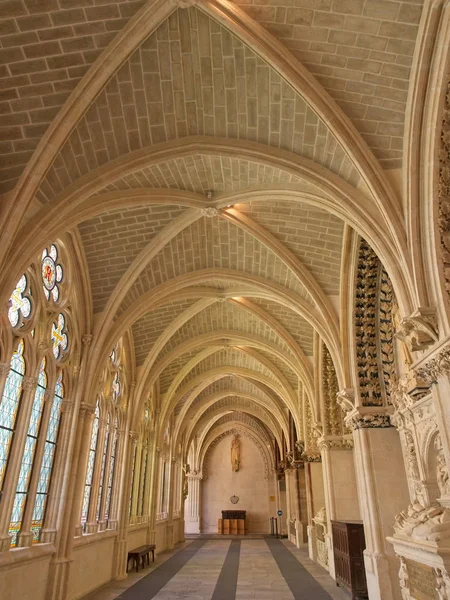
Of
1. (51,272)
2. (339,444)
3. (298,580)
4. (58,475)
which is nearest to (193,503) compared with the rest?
(298,580)

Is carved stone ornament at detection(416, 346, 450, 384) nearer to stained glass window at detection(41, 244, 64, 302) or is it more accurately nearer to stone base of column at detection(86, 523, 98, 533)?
stained glass window at detection(41, 244, 64, 302)

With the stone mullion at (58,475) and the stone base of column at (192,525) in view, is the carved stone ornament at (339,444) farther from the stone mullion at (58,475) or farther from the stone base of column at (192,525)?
the stone base of column at (192,525)

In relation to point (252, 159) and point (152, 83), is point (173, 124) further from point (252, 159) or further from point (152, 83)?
point (252, 159)

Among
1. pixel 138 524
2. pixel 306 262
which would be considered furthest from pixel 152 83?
pixel 138 524

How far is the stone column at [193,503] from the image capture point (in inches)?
1188

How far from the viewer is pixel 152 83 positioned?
683 cm

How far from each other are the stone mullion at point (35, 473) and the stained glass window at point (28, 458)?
5 centimetres

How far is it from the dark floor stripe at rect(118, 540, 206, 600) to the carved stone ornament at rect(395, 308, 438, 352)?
297 inches

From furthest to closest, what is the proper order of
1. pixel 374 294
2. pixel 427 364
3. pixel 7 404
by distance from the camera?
pixel 374 294 → pixel 7 404 → pixel 427 364

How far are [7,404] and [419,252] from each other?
6822mm

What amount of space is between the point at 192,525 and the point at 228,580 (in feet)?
69.0

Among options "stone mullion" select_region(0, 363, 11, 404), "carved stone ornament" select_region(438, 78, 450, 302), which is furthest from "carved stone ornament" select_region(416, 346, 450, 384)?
"stone mullion" select_region(0, 363, 11, 404)

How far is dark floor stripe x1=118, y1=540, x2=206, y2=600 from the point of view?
9.42 meters

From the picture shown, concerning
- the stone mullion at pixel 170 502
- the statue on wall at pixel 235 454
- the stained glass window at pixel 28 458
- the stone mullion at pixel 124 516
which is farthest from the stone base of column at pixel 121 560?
the statue on wall at pixel 235 454
